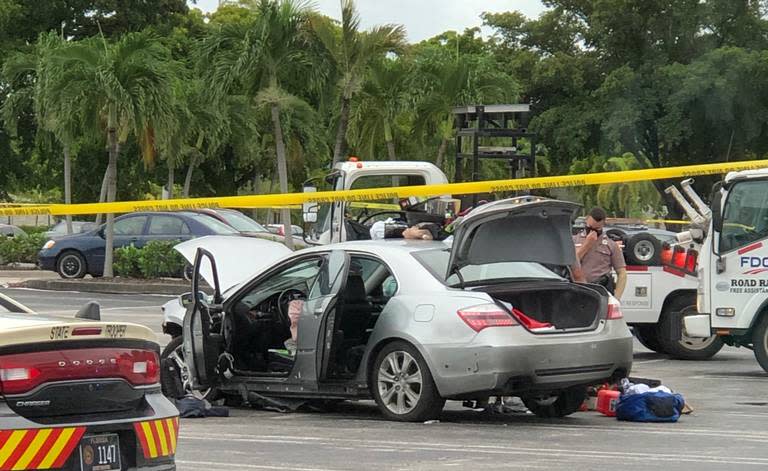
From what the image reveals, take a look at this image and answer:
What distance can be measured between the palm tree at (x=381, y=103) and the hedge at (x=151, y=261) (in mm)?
6366

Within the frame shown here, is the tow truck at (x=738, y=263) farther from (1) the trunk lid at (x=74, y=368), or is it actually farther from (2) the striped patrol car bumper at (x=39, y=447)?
(2) the striped patrol car bumper at (x=39, y=447)

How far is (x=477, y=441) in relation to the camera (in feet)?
32.6

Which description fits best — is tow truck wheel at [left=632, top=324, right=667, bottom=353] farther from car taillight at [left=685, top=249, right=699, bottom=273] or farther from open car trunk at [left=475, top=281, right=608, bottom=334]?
open car trunk at [left=475, top=281, right=608, bottom=334]

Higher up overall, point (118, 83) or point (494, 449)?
point (118, 83)

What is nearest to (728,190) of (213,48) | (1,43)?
(213,48)

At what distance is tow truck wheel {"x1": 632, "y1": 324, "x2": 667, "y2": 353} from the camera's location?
17056 millimetres

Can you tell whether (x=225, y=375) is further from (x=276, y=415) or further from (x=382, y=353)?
(x=382, y=353)

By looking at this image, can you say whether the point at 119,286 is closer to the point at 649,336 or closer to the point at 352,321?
the point at 649,336

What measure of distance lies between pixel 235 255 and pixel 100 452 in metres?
6.00

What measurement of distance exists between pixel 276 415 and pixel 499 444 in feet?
7.90

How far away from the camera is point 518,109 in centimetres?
2169

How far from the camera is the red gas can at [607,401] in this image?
37.6 feet

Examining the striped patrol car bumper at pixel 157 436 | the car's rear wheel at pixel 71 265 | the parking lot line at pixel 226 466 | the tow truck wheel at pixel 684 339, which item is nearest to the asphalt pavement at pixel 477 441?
the parking lot line at pixel 226 466

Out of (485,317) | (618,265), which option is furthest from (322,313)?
(618,265)
